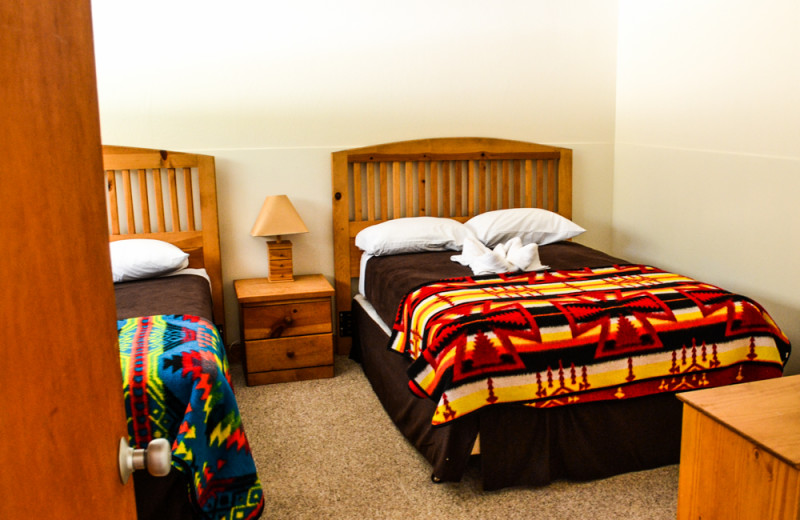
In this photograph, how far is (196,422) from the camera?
1979 mm

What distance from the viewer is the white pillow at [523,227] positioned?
12.0 feet

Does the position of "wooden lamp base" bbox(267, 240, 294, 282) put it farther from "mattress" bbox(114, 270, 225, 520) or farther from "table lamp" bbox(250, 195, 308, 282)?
"mattress" bbox(114, 270, 225, 520)

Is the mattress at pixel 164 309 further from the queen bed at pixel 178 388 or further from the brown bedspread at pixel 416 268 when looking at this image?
the brown bedspread at pixel 416 268

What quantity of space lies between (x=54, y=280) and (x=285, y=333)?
2.86 metres

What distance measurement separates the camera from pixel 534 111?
4070 mm

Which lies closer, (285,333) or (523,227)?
(285,333)

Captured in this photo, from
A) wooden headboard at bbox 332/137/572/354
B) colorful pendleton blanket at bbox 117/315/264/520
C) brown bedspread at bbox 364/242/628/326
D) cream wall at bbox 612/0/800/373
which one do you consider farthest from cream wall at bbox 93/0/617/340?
colorful pendleton blanket at bbox 117/315/264/520

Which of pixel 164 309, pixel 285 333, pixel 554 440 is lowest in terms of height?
pixel 554 440

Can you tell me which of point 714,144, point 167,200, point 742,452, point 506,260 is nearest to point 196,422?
point 742,452

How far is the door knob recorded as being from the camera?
32.5 inches

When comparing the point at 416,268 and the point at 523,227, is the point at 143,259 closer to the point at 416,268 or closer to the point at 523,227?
the point at 416,268

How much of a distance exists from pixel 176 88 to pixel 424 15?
4.37ft

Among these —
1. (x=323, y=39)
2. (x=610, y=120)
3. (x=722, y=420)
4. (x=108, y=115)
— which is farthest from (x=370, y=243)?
(x=722, y=420)

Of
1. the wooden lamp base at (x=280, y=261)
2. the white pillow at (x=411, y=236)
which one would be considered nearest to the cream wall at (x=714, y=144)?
the white pillow at (x=411, y=236)
